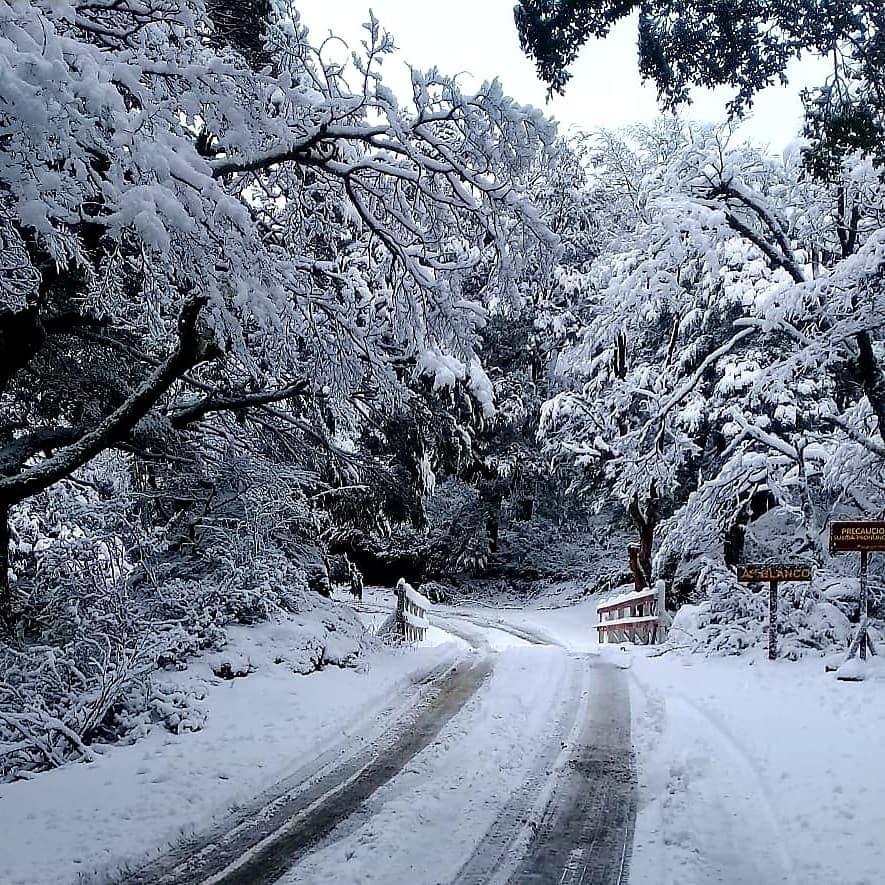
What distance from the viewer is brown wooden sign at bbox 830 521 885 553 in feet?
31.9

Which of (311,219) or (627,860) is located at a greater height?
(311,219)

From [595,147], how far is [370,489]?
50.7ft

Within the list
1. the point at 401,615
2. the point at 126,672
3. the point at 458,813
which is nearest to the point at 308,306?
the point at 126,672

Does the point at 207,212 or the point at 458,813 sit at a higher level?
the point at 207,212

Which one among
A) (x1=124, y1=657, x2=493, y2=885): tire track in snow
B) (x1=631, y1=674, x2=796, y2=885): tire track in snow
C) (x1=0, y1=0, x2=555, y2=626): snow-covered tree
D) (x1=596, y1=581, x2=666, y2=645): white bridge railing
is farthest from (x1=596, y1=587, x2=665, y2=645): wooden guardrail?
(x1=0, y1=0, x2=555, y2=626): snow-covered tree

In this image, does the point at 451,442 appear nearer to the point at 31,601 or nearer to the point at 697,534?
the point at 697,534

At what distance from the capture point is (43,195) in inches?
154

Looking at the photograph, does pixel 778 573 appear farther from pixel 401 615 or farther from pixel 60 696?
pixel 60 696

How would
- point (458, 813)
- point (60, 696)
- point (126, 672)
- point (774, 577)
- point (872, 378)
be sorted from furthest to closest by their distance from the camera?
1. point (774, 577)
2. point (872, 378)
3. point (60, 696)
4. point (126, 672)
5. point (458, 813)

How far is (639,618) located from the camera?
16.1m

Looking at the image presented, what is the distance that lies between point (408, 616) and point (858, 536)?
8769mm

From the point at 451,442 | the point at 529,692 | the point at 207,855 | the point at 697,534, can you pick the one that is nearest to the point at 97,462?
the point at 451,442

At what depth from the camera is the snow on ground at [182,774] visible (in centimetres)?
495

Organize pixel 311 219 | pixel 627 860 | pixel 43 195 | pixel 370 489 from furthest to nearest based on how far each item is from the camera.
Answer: pixel 370 489 → pixel 311 219 → pixel 627 860 → pixel 43 195
